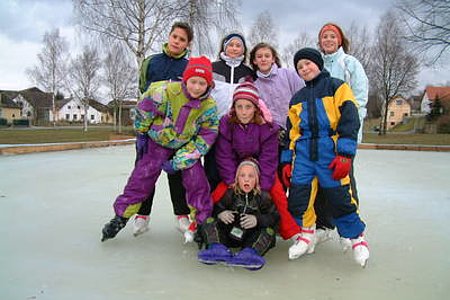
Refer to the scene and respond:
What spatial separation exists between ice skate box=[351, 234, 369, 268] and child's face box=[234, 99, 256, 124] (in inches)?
35.5

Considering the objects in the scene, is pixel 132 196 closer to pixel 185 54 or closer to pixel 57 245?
pixel 57 245

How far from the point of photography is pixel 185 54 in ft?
8.65

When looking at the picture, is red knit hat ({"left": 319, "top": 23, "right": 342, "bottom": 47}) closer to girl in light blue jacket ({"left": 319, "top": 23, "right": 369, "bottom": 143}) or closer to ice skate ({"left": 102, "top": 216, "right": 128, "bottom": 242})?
girl in light blue jacket ({"left": 319, "top": 23, "right": 369, "bottom": 143})

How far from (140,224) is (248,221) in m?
0.80

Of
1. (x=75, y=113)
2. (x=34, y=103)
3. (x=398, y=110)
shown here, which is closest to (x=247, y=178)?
(x=34, y=103)

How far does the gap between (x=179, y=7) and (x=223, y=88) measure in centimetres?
1145

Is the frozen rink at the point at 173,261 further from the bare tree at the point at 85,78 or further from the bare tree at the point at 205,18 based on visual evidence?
the bare tree at the point at 85,78

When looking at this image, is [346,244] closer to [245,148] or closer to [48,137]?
[245,148]

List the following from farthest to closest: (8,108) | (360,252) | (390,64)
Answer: (8,108) → (390,64) → (360,252)

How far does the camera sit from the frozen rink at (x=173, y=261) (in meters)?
1.72

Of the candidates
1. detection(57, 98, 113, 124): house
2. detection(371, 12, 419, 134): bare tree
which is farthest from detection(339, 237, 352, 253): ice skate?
detection(57, 98, 113, 124): house

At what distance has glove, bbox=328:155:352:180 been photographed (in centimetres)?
201

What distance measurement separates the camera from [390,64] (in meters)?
23.4

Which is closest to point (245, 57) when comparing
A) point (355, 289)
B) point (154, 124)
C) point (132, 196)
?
point (154, 124)
